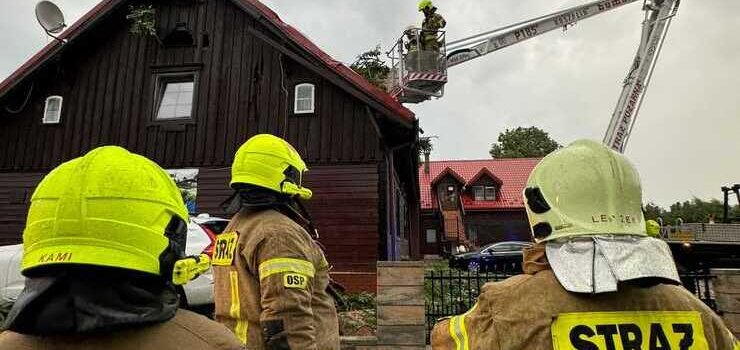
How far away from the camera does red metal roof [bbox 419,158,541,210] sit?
30.7 metres

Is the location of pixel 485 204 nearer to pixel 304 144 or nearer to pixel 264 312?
pixel 304 144

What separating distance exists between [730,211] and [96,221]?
62.5 feet

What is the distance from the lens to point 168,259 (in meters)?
1.17

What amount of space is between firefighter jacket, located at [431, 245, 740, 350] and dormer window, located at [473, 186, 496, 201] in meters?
30.7

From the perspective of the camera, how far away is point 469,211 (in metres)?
30.6

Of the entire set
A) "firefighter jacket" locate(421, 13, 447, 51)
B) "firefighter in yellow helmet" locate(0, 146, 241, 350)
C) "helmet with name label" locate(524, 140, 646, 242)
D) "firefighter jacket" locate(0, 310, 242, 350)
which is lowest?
"firefighter jacket" locate(0, 310, 242, 350)

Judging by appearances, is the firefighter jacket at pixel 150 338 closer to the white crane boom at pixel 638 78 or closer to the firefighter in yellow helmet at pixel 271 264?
the firefighter in yellow helmet at pixel 271 264

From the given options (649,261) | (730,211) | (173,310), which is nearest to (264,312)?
(173,310)

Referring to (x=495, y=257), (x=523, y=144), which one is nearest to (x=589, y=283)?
(x=495, y=257)

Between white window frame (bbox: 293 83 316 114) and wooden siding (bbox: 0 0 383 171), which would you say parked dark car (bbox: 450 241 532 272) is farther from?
white window frame (bbox: 293 83 316 114)

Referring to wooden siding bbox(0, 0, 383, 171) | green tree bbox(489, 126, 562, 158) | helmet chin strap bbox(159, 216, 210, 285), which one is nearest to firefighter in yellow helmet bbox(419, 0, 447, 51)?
wooden siding bbox(0, 0, 383, 171)

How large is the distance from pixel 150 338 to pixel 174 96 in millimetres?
11640

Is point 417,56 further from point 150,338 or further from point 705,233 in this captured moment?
point 150,338

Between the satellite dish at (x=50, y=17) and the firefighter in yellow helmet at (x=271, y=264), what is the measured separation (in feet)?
37.1
